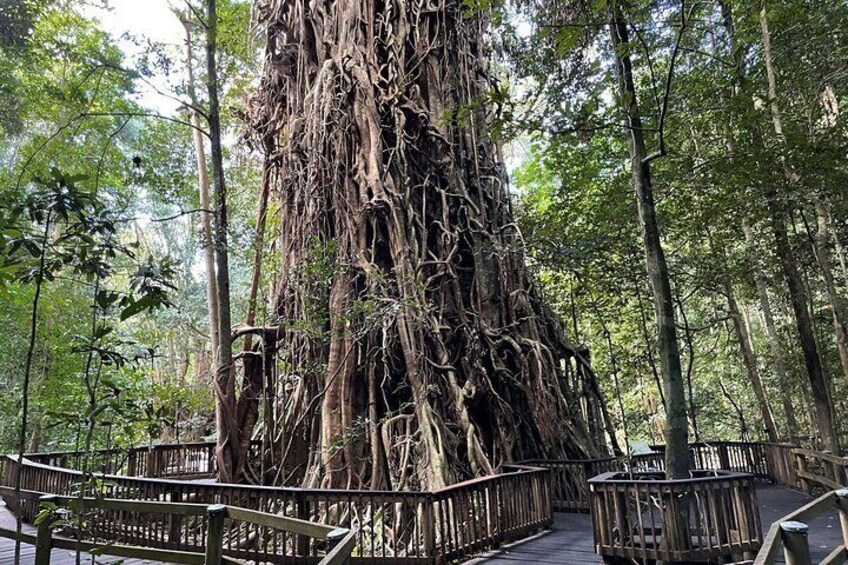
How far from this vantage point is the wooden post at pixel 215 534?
3.19 metres

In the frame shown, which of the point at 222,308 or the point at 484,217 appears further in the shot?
the point at 484,217

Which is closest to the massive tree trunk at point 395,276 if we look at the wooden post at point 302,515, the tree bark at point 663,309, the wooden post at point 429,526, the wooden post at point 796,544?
the wooden post at point 429,526

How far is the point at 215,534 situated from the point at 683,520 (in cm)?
319

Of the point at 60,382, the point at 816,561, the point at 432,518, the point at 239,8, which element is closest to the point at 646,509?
the point at 816,561

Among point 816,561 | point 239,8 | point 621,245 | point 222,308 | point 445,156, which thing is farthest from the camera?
point 239,8

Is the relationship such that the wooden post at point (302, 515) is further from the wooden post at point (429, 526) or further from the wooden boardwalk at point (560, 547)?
the wooden boardwalk at point (560, 547)

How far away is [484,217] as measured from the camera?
8.80 m

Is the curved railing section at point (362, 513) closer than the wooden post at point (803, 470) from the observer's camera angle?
Yes

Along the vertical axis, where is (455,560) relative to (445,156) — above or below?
below

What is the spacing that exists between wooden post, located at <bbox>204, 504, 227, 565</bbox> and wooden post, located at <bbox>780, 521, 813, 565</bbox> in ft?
9.62

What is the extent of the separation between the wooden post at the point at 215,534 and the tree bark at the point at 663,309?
3.17 m

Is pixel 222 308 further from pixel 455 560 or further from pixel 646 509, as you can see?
pixel 646 509

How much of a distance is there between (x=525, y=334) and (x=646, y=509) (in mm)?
3991

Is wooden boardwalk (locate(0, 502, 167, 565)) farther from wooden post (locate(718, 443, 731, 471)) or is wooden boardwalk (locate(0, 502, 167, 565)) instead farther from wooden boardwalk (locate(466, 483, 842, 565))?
wooden post (locate(718, 443, 731, 471))
